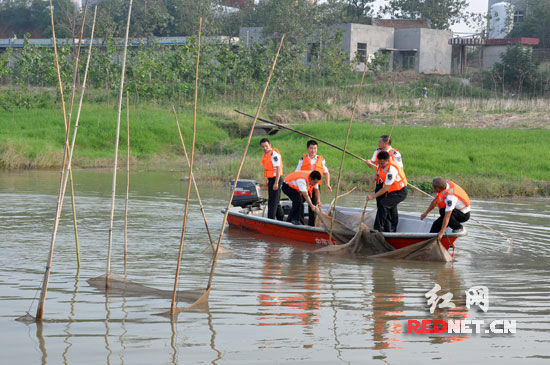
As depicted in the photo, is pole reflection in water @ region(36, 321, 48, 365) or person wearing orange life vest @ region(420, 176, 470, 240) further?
person wearing orange life vest @ region(420, 176, 470, 240)

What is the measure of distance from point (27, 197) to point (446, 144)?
1198cm

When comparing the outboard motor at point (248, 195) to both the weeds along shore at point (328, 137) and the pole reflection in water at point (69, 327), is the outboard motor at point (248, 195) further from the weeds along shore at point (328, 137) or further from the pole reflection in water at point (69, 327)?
the weeds along shore at point (328, 137)

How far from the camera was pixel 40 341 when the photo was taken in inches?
226

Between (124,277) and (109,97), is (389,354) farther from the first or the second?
(109,97)

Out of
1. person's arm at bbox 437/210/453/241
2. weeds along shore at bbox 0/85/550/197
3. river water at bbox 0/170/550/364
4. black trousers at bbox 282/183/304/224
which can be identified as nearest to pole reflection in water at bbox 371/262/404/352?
river water at bbox 0/170/550/364

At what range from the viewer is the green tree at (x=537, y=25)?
48844 mm

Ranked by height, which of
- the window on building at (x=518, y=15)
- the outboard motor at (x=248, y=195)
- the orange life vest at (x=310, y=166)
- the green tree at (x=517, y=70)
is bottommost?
the outboard motor at (x=248, y=195)

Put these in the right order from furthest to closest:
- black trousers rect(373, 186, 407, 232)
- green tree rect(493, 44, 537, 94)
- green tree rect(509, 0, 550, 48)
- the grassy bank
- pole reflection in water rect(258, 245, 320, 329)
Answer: green tree rect(509, 0, 550, 48) → green tree rect(493, 44, 537, 94) → the grassy bank → black trousers rect(373, 186, 407, 232) → pole reflection in water rect(258, 245, 320, 329)

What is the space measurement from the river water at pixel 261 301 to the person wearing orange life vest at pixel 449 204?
0.52 meters

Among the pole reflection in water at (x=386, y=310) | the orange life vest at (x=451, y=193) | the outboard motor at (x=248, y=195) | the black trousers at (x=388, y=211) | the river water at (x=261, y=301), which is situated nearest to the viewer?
the river water at (x=261, y=301)

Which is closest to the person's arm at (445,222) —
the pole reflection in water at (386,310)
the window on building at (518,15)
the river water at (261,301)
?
the river water at (261,301)

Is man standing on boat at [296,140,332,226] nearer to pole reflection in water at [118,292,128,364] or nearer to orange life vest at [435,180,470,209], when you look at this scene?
orange life vest at [435,180,470,209]

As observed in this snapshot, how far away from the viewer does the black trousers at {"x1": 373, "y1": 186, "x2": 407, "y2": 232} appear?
10.5 m

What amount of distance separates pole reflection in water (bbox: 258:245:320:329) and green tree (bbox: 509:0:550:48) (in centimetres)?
4319
